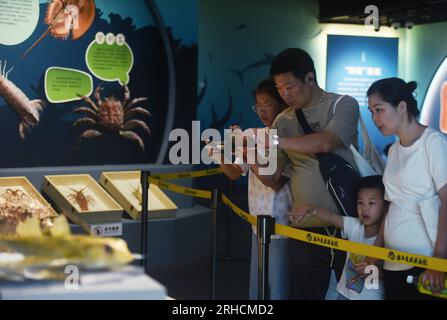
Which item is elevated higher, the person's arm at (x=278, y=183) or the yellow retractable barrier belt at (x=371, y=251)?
the person's arm at (x=278, y=183)

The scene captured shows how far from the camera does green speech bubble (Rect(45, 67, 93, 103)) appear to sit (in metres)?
7.23

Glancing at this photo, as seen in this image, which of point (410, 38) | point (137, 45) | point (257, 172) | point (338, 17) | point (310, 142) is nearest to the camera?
point (310, 142)

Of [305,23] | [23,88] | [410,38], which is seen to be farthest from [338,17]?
[23,88]

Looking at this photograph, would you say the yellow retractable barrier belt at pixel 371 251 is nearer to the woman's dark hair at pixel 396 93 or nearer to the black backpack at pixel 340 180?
the black backpack at pixel 340 180

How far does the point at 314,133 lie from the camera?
4.04m

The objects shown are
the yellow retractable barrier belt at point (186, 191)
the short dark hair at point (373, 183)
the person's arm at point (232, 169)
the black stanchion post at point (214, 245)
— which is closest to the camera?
the short dark hair at point (373, 183)

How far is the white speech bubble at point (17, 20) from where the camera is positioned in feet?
22.5

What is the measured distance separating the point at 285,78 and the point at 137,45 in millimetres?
3853

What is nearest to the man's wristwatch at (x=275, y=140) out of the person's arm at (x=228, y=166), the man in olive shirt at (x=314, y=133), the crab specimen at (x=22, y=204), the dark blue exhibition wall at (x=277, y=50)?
the man in olive shirt at (x=314, y=133)

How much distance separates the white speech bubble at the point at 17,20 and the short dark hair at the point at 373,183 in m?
4.26

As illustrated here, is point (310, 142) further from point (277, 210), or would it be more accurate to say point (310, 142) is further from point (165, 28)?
point (165, 28)

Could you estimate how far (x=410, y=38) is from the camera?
11.4 meters

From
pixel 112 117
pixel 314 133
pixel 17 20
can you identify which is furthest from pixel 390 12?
pixel 314 133

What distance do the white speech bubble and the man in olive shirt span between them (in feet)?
11.8
